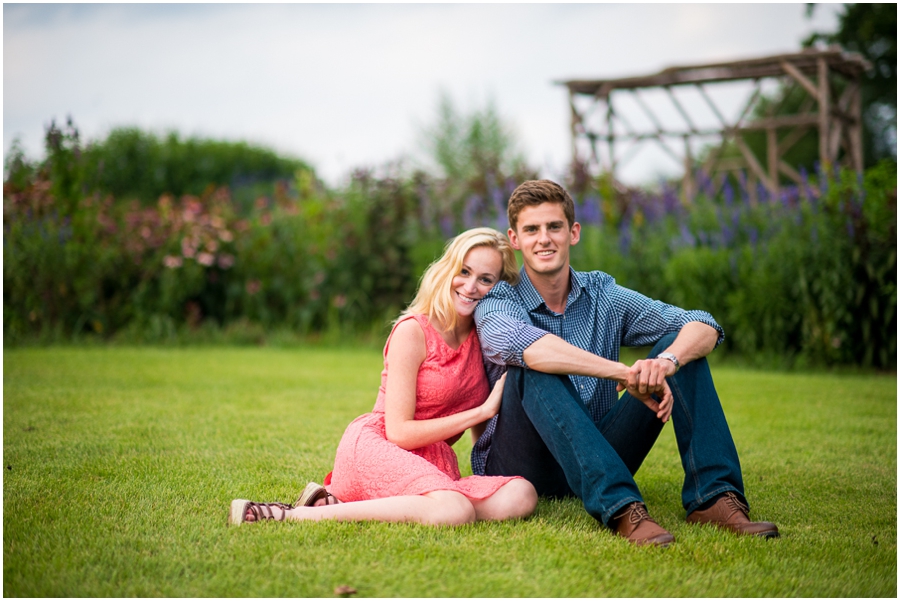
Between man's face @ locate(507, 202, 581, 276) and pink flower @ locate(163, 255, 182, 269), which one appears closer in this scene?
man's face @ locate(507, 202, 581, 276)

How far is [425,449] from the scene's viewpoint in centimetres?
284

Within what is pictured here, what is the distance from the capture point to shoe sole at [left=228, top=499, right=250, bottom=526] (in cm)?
247

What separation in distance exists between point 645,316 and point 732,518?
2.82 feet

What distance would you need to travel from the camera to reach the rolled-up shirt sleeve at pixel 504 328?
8.45 ft

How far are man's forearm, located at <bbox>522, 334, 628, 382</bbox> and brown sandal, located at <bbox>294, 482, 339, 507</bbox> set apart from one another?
0.90 m

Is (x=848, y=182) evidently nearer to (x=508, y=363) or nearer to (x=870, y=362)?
(x=870, y=362)

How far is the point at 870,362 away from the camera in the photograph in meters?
6.16

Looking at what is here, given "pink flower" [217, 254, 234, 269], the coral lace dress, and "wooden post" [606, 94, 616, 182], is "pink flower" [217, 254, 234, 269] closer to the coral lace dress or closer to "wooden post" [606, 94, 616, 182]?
the coral lace dress

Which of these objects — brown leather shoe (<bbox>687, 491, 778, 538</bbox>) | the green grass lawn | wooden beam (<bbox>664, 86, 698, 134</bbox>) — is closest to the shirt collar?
the green grass lawn

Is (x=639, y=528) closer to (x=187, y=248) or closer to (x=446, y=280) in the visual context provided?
(x=446, y=280)

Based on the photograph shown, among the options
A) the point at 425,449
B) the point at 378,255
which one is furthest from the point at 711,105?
the point at 425,449

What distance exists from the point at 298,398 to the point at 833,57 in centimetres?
931

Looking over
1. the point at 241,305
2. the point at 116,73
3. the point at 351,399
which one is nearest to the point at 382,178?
the point at 241,305

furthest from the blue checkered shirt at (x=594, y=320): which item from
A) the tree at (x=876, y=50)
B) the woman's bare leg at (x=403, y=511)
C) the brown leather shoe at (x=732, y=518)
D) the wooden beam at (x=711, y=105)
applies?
the tree at (x=876, y=50)
